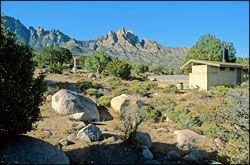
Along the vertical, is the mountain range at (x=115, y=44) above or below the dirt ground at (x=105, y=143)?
above

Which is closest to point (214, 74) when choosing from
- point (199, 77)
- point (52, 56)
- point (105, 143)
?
point (199, 77)

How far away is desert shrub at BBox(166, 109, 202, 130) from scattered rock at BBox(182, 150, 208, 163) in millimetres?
3978

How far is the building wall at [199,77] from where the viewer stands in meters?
35.5

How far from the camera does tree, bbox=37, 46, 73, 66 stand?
172 feet

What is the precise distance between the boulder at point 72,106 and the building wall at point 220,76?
19.2m

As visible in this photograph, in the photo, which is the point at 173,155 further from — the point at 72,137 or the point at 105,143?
the point at 72,137

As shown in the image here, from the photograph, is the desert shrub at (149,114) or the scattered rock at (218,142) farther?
the desert shrub at (149,114)

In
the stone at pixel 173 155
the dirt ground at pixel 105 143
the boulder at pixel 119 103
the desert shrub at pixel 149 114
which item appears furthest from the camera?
the boulder at pixel 119 103

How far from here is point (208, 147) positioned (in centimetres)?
1473

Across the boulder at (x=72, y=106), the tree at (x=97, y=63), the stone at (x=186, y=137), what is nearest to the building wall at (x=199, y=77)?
the tree at (x=97, y=63)

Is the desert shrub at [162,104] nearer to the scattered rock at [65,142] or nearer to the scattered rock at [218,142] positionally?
the scattered rock at [218,142]

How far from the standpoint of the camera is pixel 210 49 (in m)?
49.8

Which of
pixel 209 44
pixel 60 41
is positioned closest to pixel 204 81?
pixel 209 44

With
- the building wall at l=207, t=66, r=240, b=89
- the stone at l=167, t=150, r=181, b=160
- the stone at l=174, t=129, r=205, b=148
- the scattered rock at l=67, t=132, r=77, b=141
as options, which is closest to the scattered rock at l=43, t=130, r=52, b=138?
the scattered rock at l=67, t=132, r=77, b=141
